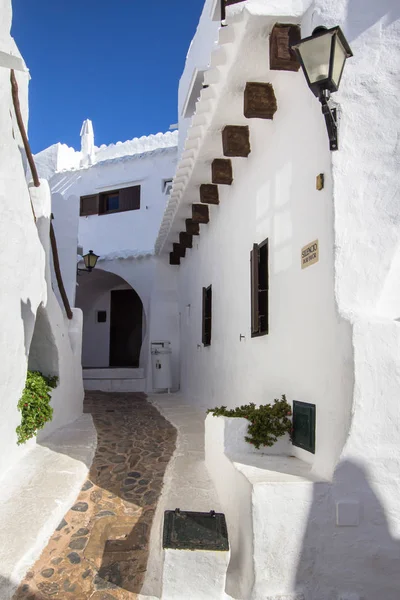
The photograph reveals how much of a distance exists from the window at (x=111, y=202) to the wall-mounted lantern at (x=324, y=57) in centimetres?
1151

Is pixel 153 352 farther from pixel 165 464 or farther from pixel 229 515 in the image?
pixel 229 515

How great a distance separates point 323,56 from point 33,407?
4.49 m

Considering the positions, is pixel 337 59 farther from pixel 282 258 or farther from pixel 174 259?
pixel 174 259

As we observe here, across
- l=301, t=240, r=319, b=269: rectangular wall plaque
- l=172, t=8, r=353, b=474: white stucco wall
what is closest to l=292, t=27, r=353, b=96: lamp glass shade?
l=172, t=8, r=353, b=474: white stucco wall

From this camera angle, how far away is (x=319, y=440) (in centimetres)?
379

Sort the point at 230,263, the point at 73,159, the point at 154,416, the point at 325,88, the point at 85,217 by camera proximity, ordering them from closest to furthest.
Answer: the point at 325,88 < the point at 230,263 < the point at 154,416 < the point at 85,217 < the point at 73,159

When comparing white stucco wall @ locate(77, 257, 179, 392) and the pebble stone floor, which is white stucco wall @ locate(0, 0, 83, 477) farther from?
white stucco wall @ locate(77, 257, 179, 392)

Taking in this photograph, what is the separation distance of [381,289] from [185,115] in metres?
8.49

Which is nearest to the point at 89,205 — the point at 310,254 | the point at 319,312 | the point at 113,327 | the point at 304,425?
the point at 113,327

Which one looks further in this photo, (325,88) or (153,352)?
(153,352)

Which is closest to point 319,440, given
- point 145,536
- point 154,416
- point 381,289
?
point 381,289

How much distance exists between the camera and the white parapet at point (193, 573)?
10.6 feet

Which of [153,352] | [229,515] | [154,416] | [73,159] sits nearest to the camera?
[229,515]

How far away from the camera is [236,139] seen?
6.01 meters
